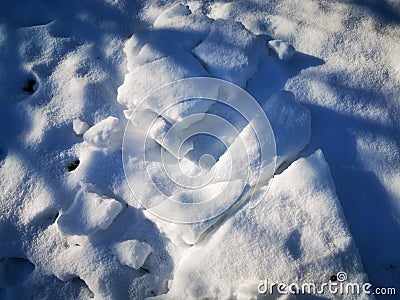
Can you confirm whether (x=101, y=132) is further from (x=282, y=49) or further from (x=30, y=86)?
(x=282, y=49)

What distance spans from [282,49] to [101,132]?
83cm

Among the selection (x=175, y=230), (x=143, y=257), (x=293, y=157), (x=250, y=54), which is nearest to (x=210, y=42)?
(x=250, y=54)

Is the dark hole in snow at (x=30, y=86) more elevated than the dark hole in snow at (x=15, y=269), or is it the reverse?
the dark hole in snow at (x=30, y=86)

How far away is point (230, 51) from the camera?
1539 mm

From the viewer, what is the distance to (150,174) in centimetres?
143

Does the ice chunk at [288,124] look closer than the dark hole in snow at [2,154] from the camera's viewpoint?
Yes

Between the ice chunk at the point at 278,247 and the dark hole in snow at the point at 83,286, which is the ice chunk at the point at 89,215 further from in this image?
the ice chunk at the point at 278,247

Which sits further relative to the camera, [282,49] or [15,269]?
[282,49]

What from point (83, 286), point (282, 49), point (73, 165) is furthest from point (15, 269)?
point (282, 49)

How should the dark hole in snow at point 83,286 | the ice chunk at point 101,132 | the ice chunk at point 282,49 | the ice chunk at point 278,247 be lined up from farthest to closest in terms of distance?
the ice chunk at point 282,49 < the ice chunk at point 101,132 < the dark hole in snow at point 83,286 < the ice chunk at point 278,247

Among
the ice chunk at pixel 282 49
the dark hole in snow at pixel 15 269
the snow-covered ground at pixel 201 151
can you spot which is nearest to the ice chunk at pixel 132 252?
the snow-covered ground at pixel 201 151

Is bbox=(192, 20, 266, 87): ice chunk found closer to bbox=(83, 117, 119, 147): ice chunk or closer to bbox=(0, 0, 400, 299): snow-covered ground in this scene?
bbox=(0, 0, 400, 299): snow-covered ground

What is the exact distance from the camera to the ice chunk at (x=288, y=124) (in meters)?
1.40

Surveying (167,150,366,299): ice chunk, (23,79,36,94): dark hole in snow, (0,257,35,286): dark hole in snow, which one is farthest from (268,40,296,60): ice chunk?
(0,257,35,286): dark hole in snow
